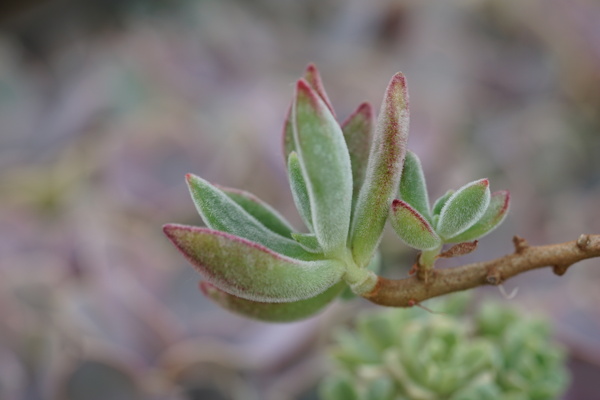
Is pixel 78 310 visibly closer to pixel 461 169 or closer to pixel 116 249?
pixel 116 249

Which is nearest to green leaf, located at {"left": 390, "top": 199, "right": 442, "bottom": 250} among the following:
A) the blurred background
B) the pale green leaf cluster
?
the pale green leaf cluster

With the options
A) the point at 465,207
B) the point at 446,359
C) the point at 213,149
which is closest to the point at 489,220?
the point at 465,207

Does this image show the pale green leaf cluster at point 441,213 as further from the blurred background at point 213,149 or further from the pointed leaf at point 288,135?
the blurred background at point 213,149

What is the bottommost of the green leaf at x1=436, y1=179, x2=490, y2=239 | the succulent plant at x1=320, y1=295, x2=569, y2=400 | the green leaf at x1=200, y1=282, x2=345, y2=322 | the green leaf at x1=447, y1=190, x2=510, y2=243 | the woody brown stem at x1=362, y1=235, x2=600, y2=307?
the succulent plant at x1=320, y1=295, x2=569, y2=400

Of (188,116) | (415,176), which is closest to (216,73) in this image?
(188,116)

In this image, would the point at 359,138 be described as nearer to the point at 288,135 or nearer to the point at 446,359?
the point at 288,135

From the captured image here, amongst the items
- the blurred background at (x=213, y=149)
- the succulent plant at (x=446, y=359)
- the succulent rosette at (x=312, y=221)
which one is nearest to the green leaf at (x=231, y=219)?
the succulent rosette at (x=312, y=221)

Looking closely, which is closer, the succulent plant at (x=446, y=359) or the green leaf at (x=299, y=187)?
the green leaf at (x=299, y=187)

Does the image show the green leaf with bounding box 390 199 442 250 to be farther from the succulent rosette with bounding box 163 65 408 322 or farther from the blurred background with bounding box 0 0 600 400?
the blurred background with bounding box 0 0 600 400
